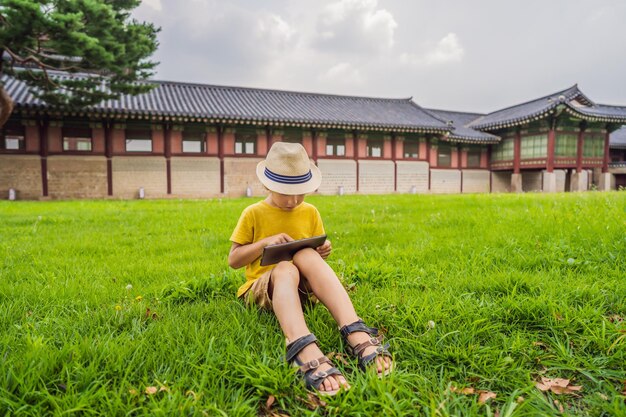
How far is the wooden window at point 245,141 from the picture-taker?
18.9 m

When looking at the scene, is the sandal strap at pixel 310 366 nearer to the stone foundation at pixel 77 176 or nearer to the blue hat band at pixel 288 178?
the blue hat band at pixel 288 178

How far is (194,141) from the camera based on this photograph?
18.3 metres

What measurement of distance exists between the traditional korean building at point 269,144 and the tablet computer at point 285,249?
53.2 feet

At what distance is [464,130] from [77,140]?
23.3 metres

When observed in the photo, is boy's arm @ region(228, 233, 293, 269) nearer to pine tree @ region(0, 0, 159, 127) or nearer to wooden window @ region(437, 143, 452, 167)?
pine tree @ region(0, 0, 159, 127)

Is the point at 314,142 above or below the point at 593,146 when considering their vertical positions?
below

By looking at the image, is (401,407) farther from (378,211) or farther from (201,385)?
(378,211)

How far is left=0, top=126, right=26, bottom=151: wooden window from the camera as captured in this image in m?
15.7

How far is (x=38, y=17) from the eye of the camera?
981 centimetres

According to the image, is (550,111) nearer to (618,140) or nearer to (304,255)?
(618,140)

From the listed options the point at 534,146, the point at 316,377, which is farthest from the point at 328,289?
the point at 534,146

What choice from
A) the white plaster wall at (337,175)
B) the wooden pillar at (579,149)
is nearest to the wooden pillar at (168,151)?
the white plaster wall at (337,175)

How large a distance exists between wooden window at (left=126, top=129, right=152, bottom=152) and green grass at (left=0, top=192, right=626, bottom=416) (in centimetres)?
1427

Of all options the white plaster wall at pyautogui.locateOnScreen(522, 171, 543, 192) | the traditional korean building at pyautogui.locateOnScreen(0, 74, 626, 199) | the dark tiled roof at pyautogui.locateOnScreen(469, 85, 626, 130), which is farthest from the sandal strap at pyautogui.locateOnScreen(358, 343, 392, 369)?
the white plaster wall at pyautogui.locateOnScreen(522, 171, 543, 192)
